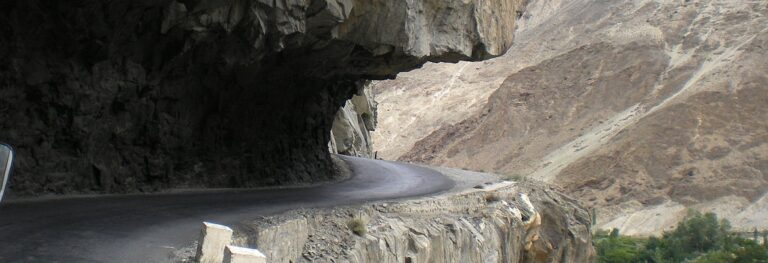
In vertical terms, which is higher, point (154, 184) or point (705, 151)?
point (154, 184)

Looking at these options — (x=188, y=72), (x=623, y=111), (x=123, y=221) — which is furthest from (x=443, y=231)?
(x=623, y=111)

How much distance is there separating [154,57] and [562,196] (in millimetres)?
14725

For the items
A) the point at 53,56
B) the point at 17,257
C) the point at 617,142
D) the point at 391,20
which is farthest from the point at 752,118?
the point at 17,257

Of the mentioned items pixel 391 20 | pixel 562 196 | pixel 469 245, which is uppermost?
pixel 391 20

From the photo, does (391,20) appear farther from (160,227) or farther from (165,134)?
(160,227)

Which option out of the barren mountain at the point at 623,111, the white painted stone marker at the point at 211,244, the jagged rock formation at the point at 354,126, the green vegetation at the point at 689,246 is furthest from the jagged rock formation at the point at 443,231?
the barren mountain at the point at 623,111

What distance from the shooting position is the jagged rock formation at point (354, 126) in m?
42.4

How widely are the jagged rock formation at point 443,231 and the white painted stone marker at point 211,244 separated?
1197 mm

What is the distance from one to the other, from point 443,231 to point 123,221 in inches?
232

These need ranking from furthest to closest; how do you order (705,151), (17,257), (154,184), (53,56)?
(705,151)
(154,184)
(53,56)
(17,257)

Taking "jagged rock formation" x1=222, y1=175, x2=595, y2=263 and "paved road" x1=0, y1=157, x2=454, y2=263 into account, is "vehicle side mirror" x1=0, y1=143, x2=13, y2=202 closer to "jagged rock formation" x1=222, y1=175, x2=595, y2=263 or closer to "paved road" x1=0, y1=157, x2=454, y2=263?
"paved road" x1=0, y1=157, x2=454, y2=263

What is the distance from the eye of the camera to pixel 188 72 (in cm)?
1830

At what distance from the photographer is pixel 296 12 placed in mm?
17047

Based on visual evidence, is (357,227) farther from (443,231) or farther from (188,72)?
(188,72)
